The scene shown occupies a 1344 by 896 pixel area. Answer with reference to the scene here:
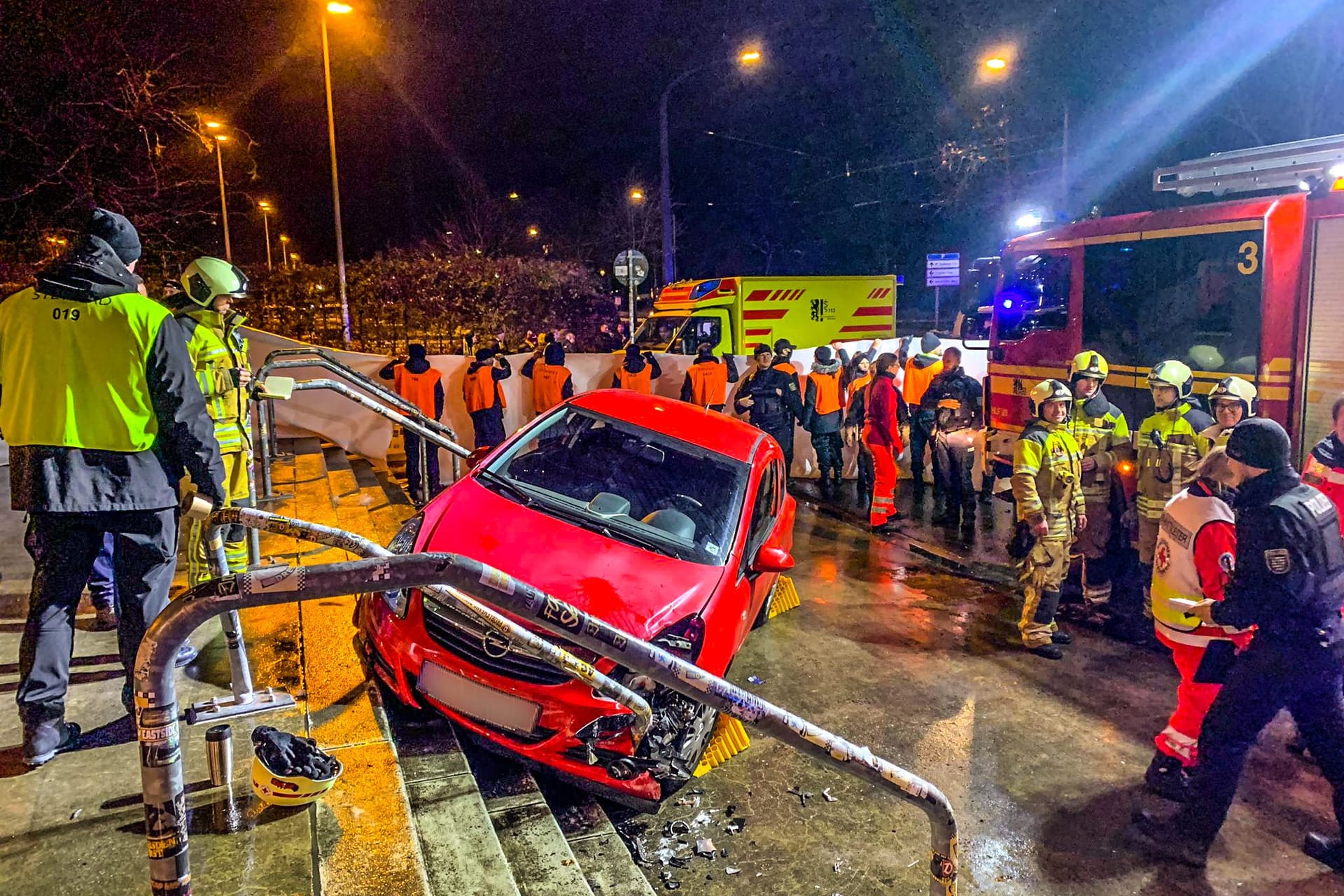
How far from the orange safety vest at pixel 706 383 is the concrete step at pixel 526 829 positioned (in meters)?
7.66

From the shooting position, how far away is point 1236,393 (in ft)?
20.5

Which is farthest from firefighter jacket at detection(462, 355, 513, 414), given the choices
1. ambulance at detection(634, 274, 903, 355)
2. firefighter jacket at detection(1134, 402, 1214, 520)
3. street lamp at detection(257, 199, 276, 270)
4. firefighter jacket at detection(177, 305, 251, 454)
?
street lamp at detection(257, 199, 276, 270)

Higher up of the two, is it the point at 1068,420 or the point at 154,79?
the point at 154,79

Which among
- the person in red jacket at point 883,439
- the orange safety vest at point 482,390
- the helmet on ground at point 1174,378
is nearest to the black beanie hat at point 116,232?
the orange safety vest at point 482,390

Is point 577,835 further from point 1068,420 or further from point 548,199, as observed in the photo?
point 548,199

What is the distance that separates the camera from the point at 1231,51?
17125 mm

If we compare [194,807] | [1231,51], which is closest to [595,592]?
[194,807]

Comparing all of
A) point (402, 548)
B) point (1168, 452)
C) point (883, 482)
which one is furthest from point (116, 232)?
point (883, 482)

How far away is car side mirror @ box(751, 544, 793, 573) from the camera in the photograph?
15.7 feet

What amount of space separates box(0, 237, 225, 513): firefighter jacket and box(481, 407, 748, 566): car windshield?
1927mm

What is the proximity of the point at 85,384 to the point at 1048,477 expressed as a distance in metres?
5.83

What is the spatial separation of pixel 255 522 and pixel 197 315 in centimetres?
299

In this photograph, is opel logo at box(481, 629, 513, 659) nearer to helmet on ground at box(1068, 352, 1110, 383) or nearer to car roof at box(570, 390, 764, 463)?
car roof at box(570, 390, 764, 463)

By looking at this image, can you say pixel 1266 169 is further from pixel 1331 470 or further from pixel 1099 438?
pixel 1331 470
